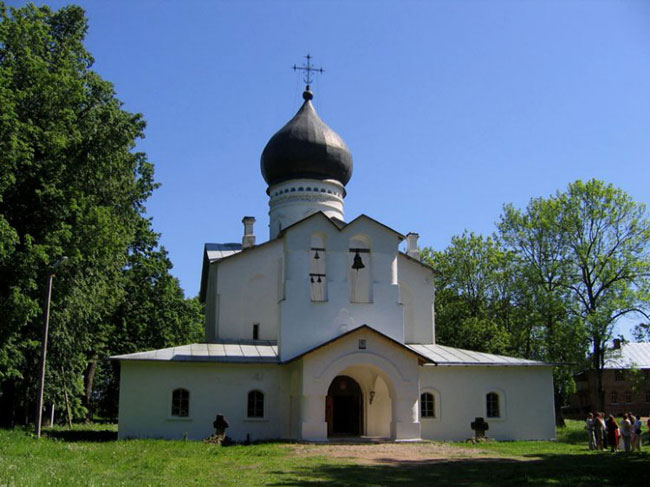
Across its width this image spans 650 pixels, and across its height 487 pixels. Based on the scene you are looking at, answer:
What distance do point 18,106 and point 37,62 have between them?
5.91 ft

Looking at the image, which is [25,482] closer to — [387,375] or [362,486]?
[362,486]

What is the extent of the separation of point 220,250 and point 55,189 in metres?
9.17

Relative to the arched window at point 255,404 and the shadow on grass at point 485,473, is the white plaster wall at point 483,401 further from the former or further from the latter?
the shadow on grass at point 485,473

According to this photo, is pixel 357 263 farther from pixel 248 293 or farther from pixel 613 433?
pixel 613 433

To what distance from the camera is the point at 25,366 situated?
23.6 meters

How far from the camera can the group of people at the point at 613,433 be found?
832 inches

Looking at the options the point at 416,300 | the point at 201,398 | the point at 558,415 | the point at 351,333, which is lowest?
the point at 558,415

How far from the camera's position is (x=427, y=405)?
24.7 m

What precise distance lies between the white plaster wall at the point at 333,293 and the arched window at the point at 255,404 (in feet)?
6.12

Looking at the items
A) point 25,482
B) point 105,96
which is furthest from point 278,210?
point 25,482

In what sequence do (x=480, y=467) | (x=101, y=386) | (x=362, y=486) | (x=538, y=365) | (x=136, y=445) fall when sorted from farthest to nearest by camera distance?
(x=101, y=386)
(x=538, y=365)
(x=136, y=445)
(x=480, y=467)
(x=362, y=486)

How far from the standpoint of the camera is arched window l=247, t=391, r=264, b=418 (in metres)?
23.5

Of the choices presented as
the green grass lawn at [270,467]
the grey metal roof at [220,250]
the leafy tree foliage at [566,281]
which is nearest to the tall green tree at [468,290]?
the leafy tree foliage at [566,281]


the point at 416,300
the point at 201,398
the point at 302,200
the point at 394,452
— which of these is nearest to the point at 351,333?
the point at 394,452
